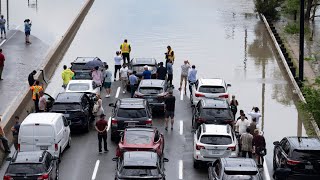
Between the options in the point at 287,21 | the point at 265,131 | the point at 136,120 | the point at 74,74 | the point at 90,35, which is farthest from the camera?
the point at 287,21

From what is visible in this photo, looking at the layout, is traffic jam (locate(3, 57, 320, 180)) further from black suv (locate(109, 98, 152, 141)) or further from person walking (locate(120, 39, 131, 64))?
person walking (locate(120, 39, 131, 64))

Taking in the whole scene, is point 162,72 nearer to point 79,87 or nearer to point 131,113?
point 79,87

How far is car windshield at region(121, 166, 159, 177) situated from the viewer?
23.3 m

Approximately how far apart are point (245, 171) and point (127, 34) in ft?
105

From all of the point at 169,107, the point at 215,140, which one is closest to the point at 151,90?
the point at 169,107

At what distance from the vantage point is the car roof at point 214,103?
99.4 ft

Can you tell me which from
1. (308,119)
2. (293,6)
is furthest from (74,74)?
(293,6)

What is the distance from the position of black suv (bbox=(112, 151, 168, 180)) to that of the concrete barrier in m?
6.18

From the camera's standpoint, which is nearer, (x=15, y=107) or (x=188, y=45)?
(x=15, y=107)

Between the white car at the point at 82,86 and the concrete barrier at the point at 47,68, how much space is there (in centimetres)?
176

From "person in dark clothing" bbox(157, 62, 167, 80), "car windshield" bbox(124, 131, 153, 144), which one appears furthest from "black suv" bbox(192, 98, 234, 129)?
"person in dark clothing" bbox(157, 62, 167, 80)

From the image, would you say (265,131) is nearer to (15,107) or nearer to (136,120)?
(136,120)

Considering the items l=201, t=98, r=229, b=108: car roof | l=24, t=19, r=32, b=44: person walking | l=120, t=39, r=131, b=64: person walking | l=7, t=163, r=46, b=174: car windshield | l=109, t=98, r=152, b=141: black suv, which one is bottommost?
l=7, t=163, r=46, b=174: car windshield

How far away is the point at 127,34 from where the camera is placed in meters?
54.0
